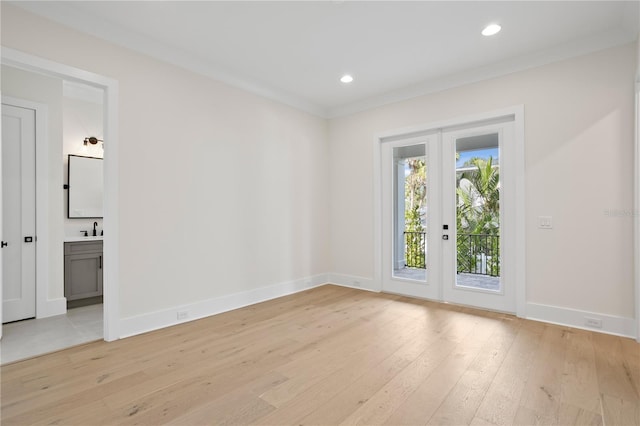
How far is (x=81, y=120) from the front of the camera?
5.02 meters

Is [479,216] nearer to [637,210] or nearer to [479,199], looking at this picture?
[479,199]

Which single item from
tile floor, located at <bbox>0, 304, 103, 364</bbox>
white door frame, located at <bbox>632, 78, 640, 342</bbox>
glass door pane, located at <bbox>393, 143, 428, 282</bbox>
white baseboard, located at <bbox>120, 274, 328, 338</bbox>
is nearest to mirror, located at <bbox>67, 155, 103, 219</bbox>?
tile floor, located at <bbox>0, 304, 103, 364</bbox>

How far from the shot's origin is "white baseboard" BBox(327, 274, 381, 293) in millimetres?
5190

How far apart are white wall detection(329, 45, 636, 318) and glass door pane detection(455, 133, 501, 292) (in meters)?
0.36

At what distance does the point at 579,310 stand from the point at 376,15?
11.8 ft

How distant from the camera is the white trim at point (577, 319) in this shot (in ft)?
10.5

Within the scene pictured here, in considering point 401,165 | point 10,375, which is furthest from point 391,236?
point 10,375

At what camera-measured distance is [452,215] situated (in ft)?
14.5

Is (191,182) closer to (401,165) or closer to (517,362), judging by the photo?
(401,165)

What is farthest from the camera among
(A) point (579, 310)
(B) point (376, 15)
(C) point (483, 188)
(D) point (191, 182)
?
(C) point (483, 188)

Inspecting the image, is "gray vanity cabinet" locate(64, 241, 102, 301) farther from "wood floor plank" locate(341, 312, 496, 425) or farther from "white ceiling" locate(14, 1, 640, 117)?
"wood floor plank" locate(341, 312, 496, 425)

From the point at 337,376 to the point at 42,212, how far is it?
3980mm

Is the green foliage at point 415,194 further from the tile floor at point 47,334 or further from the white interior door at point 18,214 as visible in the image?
the white interior door at point 18,214

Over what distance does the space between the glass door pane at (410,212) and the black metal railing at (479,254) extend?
0.50 meters
